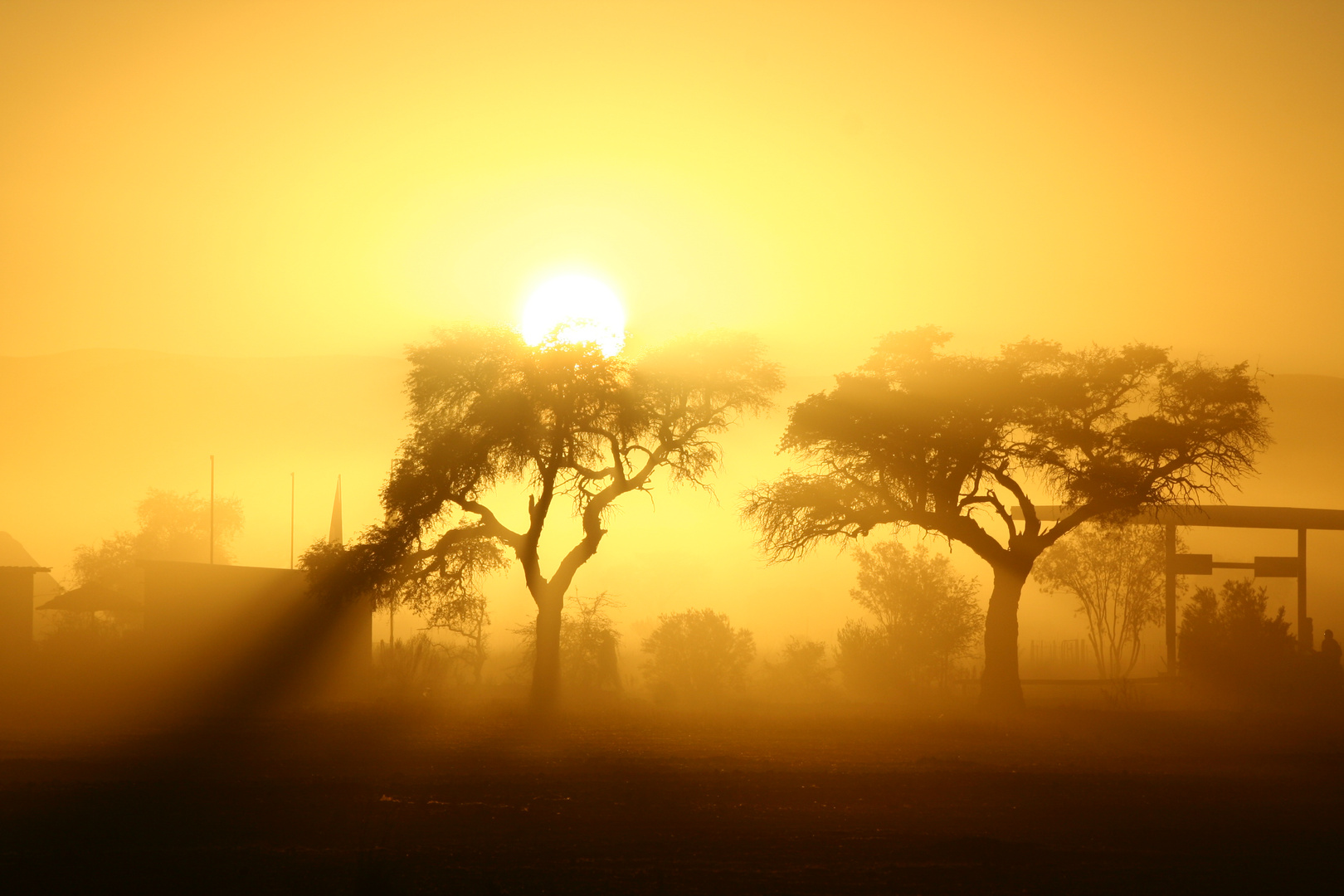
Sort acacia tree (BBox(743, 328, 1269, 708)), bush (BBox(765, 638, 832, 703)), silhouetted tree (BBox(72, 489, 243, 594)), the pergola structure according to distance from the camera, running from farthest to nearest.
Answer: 1. silhouetted tree (BBox(72, 489, 243, 594))
2. bush (BBox(765, 638, 832, 703))
3. the pergola structure
4. acacia tree (BBox(743, 328, 1269, 708))

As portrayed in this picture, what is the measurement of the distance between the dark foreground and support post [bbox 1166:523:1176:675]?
14.4m

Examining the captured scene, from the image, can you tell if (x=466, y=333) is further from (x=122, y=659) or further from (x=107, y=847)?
(x=122, y=659)

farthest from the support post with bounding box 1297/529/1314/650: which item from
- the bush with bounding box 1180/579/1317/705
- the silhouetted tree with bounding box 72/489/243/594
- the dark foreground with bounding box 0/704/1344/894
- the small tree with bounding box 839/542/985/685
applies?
the silhouetted tree with bounding box 72/489/243/594

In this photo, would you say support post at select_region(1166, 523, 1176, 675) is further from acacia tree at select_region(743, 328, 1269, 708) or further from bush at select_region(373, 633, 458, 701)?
bush at select_region(373, 633, 458, 701)

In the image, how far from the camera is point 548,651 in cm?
2897

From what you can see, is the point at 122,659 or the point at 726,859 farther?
the point at 122,659

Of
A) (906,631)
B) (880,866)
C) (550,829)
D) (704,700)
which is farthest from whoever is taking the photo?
(906,631)

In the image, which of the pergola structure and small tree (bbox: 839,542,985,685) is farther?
small tree (bbox: 839,542,985,685)

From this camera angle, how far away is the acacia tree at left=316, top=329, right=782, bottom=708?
28.8m

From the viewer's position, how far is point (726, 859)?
1159 centimetres

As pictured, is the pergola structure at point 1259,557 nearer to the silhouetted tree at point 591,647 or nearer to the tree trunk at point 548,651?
the tree trunk at point 548,651

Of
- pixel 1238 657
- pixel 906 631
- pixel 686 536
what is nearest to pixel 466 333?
pixel 1238 657

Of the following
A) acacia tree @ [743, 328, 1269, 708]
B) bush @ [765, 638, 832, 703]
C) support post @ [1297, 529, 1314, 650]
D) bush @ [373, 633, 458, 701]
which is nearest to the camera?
acacia tree @ [743, 328, 1269, 708]

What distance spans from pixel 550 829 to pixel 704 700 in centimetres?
2483
